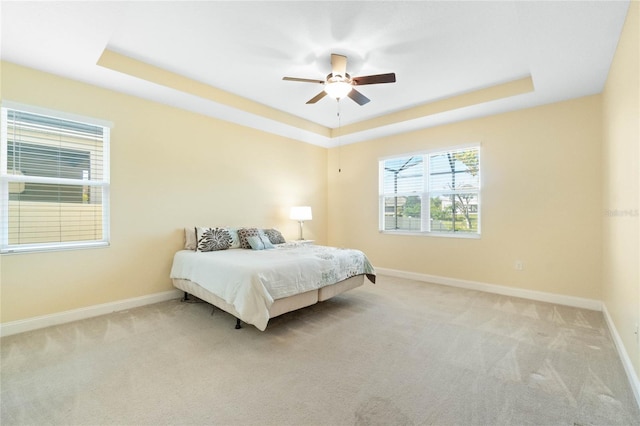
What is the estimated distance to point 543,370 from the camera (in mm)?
2061

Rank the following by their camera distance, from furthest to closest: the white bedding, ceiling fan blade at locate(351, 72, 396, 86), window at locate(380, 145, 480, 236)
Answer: window at locate(380, 145, 480, 236), ceiling fan blade at locate(351, 72, 396, 86), the white bedding

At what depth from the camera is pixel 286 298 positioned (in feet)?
9.30

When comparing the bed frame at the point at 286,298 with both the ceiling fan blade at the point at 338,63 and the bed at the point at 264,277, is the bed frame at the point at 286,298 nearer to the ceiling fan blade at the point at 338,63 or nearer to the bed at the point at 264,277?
the bed at the point at 264,277

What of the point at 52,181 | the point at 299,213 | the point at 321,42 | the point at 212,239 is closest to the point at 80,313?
the point at 52,181

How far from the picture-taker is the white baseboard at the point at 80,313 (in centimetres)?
273

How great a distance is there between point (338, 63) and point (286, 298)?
Answer: 8.10 feet

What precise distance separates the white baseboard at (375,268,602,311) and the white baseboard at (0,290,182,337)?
12.3ft

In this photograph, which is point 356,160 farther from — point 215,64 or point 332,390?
point 332,390

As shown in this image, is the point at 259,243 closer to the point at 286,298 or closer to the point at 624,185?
the point at 286,298

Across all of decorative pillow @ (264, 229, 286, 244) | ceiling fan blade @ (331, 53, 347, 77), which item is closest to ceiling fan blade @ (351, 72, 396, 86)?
ceiling fan blade @ (331, 53, 347, 77)

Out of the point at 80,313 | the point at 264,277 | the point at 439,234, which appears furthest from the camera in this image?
the point at 439,234

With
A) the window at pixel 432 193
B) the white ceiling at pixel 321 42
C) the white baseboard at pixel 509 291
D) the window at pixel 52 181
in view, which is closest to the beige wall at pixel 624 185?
the white ceiling at pixel 321 42

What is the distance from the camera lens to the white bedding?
2.56 meters

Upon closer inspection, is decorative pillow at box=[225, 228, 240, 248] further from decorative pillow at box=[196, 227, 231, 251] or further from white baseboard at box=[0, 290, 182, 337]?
white baseboard at box=[0, 290, 182, 337]
